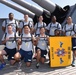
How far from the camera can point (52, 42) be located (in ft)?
20.8

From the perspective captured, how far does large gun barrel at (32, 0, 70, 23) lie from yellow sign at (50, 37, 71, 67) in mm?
9655

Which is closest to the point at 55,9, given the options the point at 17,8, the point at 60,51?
the point at 17,8

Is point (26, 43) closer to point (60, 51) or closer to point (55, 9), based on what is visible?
point (60, 51)

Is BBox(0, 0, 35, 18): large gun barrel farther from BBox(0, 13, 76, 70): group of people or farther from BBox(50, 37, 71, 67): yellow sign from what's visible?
BBox(50, 37, 71, 67): yellow sign

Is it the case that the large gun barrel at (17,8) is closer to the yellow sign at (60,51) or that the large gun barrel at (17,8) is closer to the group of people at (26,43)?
the group of people at (26,43)

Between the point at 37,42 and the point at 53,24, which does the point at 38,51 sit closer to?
the point at 37,42

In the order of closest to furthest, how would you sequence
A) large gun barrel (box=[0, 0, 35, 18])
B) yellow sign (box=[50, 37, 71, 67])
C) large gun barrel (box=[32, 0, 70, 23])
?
yellow sign (box=[50, 37, 71, 67]), large gun barrel (box=[32, 0, 70, 23]), large gun barrel (box=[0, 0, 35, 18])

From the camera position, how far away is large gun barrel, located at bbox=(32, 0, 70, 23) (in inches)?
624

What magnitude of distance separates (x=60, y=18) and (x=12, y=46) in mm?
10533

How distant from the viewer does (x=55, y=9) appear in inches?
639

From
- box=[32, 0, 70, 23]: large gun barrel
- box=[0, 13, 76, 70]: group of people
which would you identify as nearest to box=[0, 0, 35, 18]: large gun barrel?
box=[32, 0, 70, 23]: large gun barrel

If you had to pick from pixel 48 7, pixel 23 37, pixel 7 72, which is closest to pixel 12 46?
pixel 23 37

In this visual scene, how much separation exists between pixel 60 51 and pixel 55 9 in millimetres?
10215

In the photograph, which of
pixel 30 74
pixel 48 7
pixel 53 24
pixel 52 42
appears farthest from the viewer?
pixel 48 7
